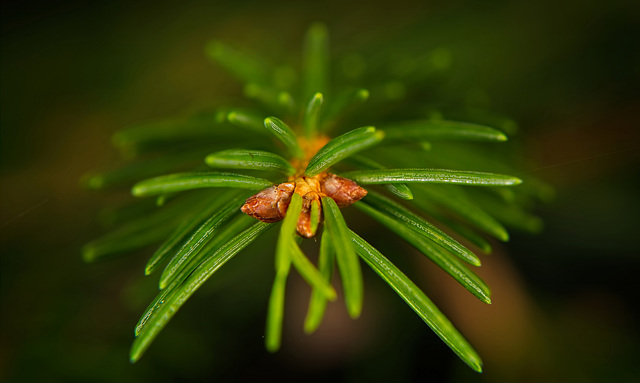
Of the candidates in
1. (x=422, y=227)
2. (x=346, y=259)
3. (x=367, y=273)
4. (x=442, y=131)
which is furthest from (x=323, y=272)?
(x=367, y=273)

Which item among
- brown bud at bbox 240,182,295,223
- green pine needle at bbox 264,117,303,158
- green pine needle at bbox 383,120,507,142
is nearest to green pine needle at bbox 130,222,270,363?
brown bud at bbox 240,182,295,223

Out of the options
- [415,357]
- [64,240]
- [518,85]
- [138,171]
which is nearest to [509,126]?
[518,85]

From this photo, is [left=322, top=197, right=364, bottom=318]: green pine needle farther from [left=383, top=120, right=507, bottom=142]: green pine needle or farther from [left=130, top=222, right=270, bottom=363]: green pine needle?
[left=383, top=120, right=507, bottom=142]: green pine needle

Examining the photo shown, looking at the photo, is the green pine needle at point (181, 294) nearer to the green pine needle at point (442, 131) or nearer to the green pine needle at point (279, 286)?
the green pine needle at point (279, 286)

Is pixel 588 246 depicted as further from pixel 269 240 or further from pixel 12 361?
pixel 12 361

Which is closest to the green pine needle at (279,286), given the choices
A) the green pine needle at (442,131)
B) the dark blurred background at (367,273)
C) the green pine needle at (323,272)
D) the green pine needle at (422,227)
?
the green pine needle at (323,272)
